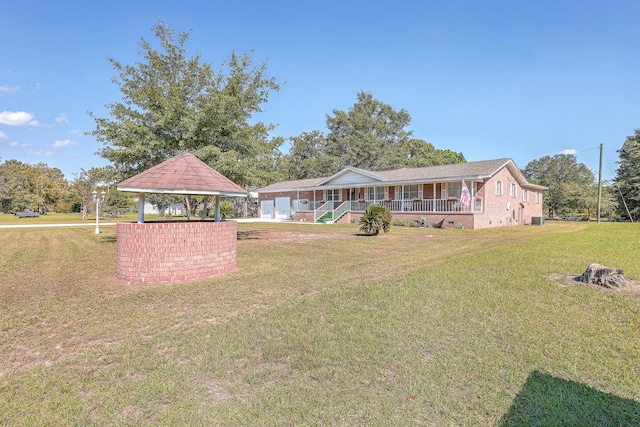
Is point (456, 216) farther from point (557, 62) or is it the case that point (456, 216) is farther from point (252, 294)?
point (252, 294)

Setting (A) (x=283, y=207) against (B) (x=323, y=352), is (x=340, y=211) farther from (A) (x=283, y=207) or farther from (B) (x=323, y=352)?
(B) (x=323, y=352)

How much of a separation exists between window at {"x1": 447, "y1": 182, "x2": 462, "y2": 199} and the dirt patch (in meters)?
18.2

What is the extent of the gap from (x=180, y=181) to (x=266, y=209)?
31552 millimetres

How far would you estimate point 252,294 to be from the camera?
5.81 m

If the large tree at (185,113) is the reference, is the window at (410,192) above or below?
below

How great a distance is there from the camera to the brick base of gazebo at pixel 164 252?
6.86 meters

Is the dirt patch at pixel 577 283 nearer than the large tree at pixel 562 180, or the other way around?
the dirt patch at pixel 577 283

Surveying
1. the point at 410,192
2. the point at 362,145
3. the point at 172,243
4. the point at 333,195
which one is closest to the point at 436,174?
the point at 410,192

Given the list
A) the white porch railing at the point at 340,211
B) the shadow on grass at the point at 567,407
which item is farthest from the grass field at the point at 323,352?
the white porch railing at the point at 340,211

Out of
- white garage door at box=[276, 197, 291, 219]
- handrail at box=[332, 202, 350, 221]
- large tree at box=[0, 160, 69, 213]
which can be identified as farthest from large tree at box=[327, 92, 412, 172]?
large tree at box=[0, 160, 69, 213]

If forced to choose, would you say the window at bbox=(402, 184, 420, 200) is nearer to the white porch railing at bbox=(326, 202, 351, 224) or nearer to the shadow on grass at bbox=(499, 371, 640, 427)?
the white porch railing at bbox=(326, 202, 351, 224)

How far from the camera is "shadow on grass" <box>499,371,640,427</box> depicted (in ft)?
7.84

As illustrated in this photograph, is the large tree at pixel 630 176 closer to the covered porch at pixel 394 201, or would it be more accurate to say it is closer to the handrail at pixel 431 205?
the covered porch at pixel 394 201

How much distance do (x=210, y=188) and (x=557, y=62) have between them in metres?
18.5
